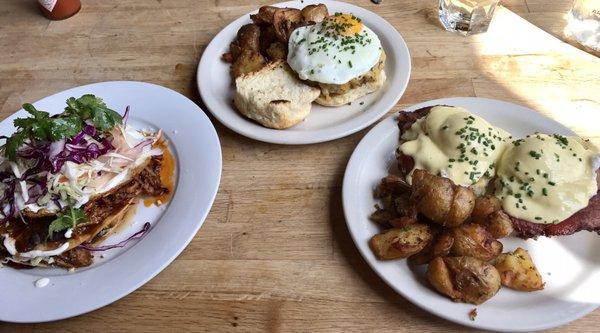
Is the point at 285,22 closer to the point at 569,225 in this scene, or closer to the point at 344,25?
the point at 344,25

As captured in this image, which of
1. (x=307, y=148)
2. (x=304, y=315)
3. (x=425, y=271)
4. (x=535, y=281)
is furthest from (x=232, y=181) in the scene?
(x=535, y=281)

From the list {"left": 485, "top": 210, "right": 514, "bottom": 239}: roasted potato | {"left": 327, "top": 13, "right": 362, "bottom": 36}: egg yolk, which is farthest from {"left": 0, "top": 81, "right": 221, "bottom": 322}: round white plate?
{"left": 485, "top": 210, "right": 514, "bottom": 239}: roasted potato

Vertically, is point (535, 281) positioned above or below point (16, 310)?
above

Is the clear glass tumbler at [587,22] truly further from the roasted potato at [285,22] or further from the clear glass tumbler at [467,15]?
the roasted potato at [285,22]

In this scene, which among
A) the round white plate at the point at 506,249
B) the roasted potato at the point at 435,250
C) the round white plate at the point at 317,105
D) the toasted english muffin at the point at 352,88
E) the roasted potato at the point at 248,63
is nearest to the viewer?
the round white plate at the point at 506,249

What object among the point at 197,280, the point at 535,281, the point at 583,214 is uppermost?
the point at 583,214

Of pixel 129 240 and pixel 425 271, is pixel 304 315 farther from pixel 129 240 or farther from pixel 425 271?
pixel 129 240

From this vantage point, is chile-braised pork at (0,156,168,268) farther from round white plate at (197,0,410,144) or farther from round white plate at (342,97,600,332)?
round white plate at (342,97,600,332)

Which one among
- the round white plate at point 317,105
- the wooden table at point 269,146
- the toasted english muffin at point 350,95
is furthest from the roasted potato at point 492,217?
the toasted english muffin at point 350,95
